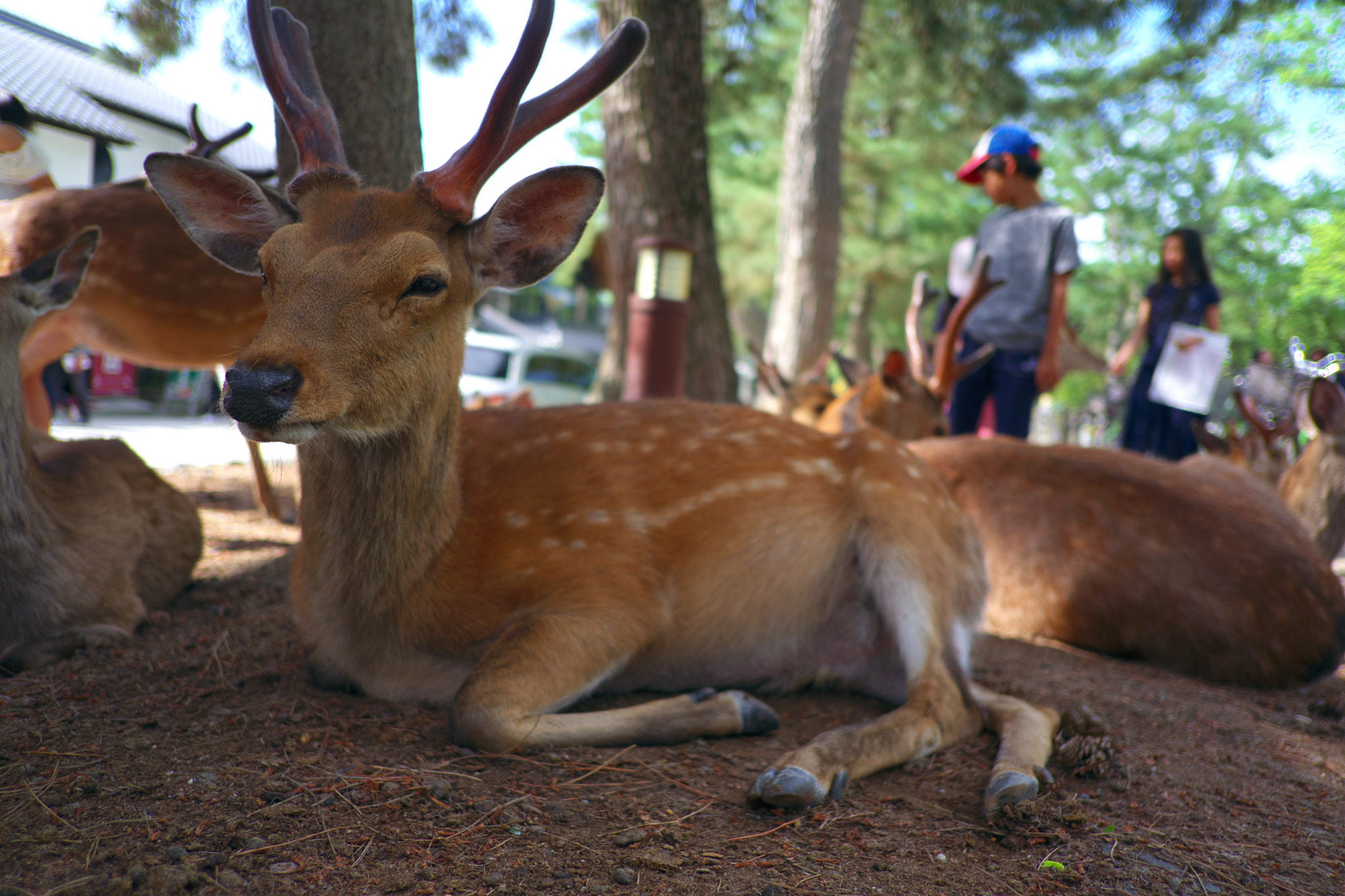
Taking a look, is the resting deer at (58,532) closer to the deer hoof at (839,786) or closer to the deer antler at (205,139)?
the deer antler at (205,139)

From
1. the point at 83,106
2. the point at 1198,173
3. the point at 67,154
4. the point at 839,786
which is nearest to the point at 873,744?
the point at 839,786

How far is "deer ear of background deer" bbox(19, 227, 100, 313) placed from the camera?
2.58m

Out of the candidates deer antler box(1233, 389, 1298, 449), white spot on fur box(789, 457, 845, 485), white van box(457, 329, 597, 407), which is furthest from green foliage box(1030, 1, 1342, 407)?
white van box(457, 329, 597, 407)

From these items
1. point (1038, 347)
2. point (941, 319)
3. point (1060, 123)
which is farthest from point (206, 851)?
point (1060, 123)

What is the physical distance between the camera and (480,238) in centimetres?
234

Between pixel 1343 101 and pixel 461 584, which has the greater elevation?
pixel 1343 101

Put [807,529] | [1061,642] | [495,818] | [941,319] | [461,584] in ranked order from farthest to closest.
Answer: [941,319]
[1061,642]
[807,529]
[461,584]
[495,818]

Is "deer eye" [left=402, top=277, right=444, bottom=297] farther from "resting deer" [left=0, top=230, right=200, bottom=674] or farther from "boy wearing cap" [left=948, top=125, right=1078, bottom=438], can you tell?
"boy wearing cap" [left=948, top=125, right=1078, bottom=438]

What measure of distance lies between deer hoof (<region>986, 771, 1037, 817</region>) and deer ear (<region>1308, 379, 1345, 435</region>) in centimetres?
406

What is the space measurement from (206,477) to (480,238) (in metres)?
5.02

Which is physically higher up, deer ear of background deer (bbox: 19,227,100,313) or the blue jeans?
deer ear of background deer (bbox: 19,227,100,313)

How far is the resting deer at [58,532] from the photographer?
2.45 metres

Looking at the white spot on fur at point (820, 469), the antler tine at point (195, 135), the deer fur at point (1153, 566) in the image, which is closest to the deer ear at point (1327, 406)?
the deer fur at point (1153, 566)

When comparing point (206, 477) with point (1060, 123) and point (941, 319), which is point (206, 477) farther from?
point (1060, 123)
